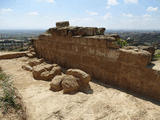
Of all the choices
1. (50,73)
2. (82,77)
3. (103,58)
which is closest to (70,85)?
(82,77)

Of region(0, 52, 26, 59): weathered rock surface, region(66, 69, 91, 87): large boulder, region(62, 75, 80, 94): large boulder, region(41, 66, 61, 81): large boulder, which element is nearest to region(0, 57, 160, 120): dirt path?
region(62, 75, 80, 94): large boulder

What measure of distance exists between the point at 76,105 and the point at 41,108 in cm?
103

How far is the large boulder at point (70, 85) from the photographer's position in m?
4.66

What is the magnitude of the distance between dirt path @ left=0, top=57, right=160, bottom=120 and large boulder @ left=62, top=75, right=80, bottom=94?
0.22 metres

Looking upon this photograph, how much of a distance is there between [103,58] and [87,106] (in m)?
2.43

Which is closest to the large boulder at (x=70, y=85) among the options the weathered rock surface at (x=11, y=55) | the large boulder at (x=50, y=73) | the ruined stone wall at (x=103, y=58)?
the large boulder at (x=50, y=73)

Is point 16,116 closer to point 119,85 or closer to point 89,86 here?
point 89,86

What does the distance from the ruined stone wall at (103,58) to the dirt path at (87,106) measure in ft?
1.86

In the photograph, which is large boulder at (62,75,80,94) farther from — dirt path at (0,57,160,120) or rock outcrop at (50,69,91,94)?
dirt path at (0,57,160,120)

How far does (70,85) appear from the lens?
466 centimetres

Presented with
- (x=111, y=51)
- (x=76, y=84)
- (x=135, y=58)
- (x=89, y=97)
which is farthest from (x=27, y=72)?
(x=135, y=58)

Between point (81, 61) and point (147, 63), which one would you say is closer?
point (147, 63)

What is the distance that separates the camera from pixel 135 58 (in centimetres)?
476

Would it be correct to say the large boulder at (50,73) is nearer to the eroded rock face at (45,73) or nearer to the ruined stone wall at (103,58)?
the eroded rock face at (45,73)
